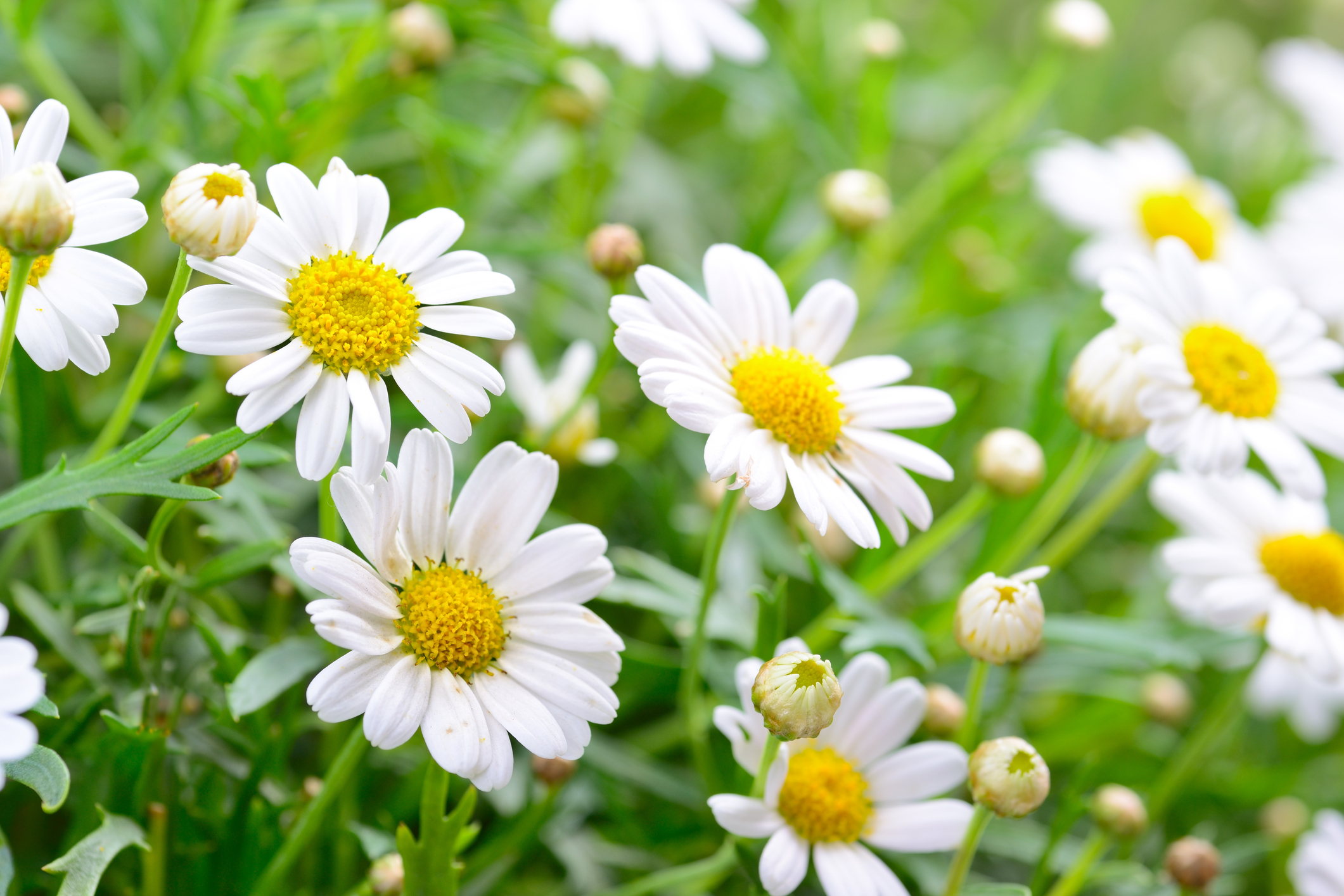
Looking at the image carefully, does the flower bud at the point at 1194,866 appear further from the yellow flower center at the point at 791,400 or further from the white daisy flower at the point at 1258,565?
the yellow flower center at the point at 791,400

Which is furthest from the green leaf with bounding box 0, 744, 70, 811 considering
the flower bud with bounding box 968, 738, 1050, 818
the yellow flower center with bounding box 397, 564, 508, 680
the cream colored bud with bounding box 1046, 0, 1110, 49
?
the cream colored bud with bounding box 1046, 0, 1110, 49

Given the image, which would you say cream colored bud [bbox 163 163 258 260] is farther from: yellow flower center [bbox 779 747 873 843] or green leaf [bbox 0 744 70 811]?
yellow flower center [bbox 779 747 873 843]

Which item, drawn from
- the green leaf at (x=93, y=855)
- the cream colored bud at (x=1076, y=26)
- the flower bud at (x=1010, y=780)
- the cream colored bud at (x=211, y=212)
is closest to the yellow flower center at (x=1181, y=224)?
the cream colored bud at (x=1076, y=26)

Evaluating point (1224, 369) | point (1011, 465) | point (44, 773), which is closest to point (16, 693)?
point (44, 773)

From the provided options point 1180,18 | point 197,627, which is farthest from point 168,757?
point 1180,18

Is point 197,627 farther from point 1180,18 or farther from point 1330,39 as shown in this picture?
point 1330,39

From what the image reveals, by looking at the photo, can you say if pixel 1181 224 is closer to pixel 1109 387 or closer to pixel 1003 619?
pixel 1109 387
